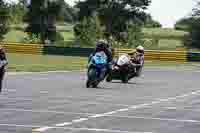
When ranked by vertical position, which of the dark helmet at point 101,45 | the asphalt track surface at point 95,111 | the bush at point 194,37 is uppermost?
the dark helmet at point 101,45

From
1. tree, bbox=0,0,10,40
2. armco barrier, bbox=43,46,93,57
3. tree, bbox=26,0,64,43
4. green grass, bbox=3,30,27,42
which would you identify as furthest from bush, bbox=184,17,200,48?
armco barrier, bbox=43,46,93,57

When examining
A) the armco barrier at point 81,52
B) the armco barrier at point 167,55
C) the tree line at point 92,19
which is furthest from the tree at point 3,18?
the armco barrier at point 167,55

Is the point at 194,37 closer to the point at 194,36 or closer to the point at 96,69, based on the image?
the point at 194,36

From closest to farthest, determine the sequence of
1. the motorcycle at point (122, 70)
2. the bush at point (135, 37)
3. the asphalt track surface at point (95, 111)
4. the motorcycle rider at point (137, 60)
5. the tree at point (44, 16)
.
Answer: the asphalt track surface at point (95, 111) < the motorcycle at point (122, 70) < the motorcycle rider at point (137, 60) < the bush at point (135, 37) < the tree at point (44, 16)

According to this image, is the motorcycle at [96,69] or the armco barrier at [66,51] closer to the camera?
the motorcycle at [96,69]

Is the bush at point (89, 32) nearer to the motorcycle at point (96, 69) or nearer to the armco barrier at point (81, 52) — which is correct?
the armco barrier at point (81, 52)

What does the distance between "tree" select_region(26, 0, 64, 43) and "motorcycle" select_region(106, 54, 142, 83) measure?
64.6 meters

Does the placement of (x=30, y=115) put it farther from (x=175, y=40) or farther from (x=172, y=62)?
(x=175, y=40)

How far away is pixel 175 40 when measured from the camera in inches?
4424

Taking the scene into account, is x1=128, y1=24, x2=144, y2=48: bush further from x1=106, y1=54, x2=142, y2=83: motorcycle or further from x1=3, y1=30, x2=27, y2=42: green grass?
x1=106, y1=54, x2=142, y2=83: motorcycle

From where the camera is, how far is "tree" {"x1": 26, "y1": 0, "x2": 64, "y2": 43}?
314 feet

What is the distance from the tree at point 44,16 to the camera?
9556 centimetres

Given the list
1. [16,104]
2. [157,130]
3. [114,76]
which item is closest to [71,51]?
[114,76]

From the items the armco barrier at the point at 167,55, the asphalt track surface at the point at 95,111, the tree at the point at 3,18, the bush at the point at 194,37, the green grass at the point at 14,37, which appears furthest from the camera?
the bush at the point at 194,37
